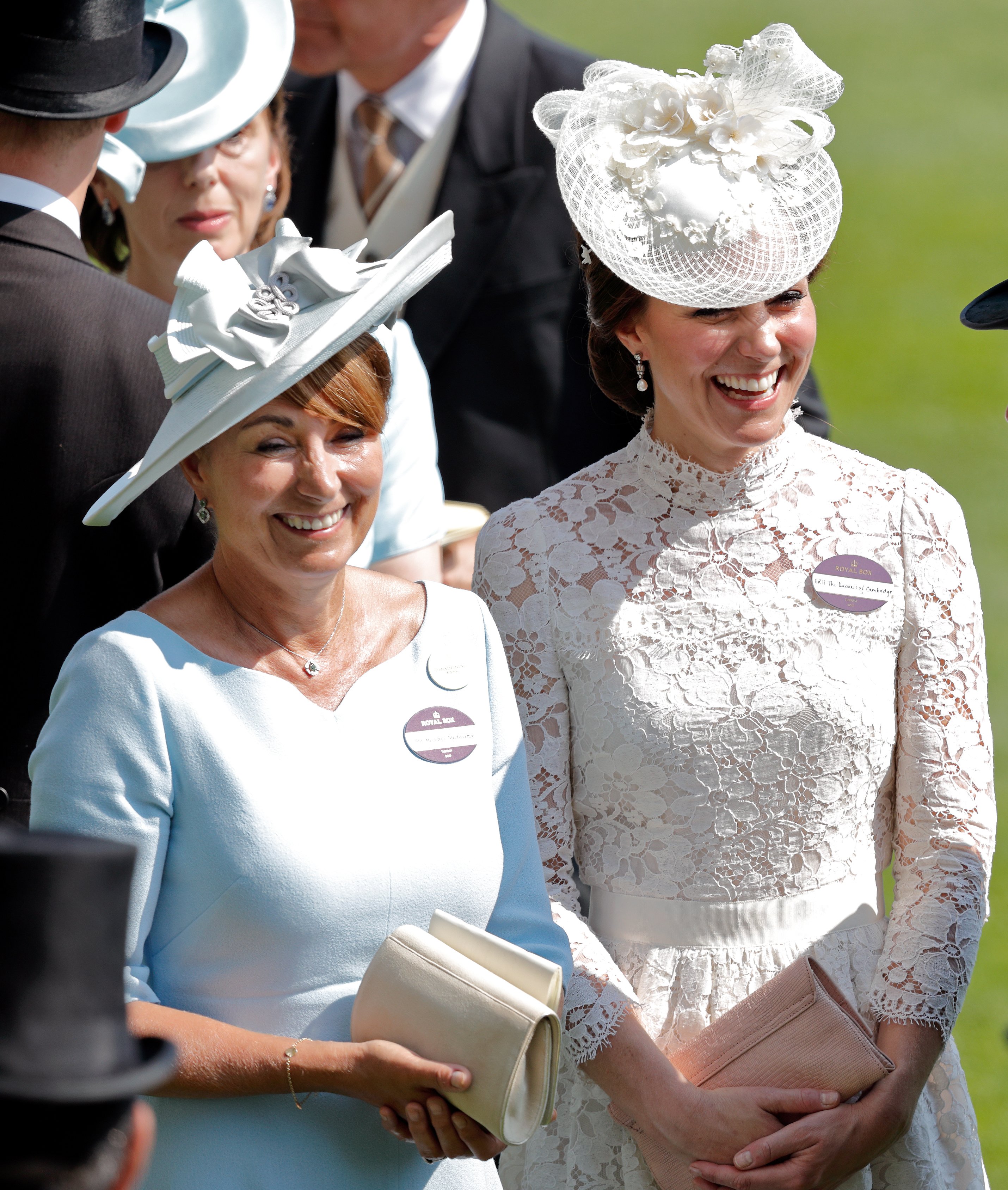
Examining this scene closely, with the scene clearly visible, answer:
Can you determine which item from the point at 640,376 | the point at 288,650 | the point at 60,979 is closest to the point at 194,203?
the point at 640,376

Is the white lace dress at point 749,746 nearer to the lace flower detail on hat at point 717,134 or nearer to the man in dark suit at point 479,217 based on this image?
the lace flower detail on hat at point 717,134

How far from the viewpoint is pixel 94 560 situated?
289cm

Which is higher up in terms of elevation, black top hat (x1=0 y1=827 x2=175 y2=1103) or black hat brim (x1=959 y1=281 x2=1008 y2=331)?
black top hat (x1=0 y1=827 x2=175 y2=1103)

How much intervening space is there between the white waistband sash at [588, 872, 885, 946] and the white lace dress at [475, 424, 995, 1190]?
12 mm

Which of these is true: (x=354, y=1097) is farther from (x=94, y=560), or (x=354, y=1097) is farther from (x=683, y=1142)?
(x=94, y=560)

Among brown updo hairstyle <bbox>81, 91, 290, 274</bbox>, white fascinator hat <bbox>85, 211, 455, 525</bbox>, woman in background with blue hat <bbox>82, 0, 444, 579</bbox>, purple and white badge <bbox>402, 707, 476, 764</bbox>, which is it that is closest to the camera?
white fascinator hat <bbox>85, 211, 455, 525</bbox>

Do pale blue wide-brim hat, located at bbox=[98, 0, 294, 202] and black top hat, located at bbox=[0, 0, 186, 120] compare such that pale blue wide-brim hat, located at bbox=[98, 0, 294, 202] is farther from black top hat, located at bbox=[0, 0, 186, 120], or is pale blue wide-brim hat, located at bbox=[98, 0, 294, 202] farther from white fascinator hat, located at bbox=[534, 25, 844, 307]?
white fascinator hat, located at bbox=[534, 25, 844, 307]

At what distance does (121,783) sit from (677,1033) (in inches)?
44.7

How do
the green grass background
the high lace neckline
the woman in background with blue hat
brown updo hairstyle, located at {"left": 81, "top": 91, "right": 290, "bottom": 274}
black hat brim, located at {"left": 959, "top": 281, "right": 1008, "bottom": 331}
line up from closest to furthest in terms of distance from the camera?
black hat brim, located at {"left": 959, "top": 281, "right": 1008, "bottom": 331} < the high lace neckline < the woman in background with blue hat < brown updo hairstyle, located at {"left": 81, "top": 91, "right": 290, "bottom": 274} < the green grass background

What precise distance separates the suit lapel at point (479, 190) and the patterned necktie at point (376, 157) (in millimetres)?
219

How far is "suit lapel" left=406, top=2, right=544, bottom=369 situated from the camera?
4.71 meters

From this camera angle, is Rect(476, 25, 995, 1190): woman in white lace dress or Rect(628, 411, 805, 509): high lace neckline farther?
Rect(628, 411, 805, 509): high lace neckline

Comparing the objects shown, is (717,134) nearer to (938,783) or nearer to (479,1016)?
(938,783)

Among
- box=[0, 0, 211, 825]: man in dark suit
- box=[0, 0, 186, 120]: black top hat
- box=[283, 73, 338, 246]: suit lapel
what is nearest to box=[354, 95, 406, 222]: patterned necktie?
box=[283, 73, 338, 246]: suit lapel
